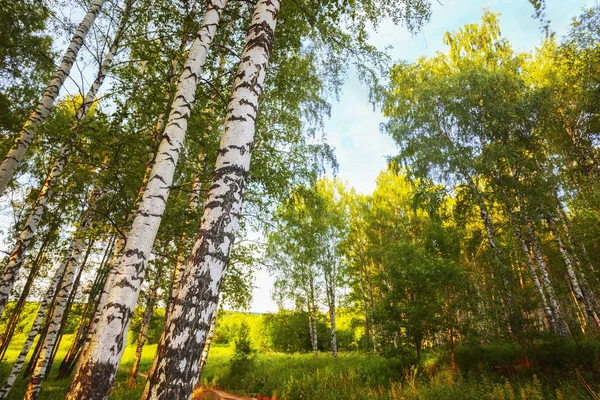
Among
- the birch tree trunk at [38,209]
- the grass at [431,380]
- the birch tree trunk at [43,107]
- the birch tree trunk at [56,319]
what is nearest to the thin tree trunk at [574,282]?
the grass at [431,380]

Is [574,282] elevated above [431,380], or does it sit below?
above

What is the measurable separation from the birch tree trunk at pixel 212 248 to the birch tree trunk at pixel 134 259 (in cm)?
51

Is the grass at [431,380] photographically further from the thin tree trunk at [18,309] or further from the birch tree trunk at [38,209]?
the birch tree trunk at [38,209]

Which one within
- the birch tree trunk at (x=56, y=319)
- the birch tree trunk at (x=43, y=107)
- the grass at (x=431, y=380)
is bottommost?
the grass at (x=431, y=380)

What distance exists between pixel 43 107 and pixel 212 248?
551 cm

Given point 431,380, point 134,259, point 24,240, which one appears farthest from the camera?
point 431,380

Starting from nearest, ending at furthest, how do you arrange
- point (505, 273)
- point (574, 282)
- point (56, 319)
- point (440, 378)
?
1. point (56, 319)
2. point (440, 378)
3. point (505, 273)
4. point (574, 282)

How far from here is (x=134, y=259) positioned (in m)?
2.47

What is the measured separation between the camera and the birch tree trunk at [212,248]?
5.74ft

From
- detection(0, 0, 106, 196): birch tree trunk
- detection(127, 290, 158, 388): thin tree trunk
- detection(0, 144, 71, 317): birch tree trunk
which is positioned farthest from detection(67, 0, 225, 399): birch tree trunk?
detection(127, 290, 158, 388): thin tree trunk

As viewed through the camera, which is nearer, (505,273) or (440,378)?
(440,378)

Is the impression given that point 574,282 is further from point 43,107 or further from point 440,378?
point 43,107

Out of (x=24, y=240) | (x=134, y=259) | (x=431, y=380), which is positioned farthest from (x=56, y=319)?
(x=431, y=380)

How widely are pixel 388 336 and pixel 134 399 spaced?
899 cm
